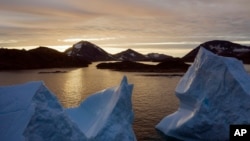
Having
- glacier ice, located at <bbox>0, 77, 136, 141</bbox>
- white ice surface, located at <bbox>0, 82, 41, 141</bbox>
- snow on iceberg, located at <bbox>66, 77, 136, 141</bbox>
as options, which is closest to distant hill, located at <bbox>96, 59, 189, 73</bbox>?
snow on iceberg, located at <bbox>66, 77, 136, 141</bbox>

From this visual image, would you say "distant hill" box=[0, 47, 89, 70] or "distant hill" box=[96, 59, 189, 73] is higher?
"distant hill" box=[0, 47, 89, 70]

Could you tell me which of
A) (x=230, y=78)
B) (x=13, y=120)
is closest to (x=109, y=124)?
(x=13, y=120)

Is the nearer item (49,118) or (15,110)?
(15,110)

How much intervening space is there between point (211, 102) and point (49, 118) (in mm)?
11152

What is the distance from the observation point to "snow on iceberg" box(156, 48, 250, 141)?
19.0 metres

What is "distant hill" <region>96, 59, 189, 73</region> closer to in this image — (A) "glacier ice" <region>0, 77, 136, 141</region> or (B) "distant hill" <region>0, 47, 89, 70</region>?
(B) "distant hill" <region>0, 47, 89, 70</region>

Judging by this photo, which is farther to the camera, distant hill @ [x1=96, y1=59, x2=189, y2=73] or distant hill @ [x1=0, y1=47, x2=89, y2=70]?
distant hill @ [x1=0, y1=47, x2=89, y2=70]

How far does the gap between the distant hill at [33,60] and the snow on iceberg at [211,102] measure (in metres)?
95.3

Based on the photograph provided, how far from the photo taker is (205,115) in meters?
19.3

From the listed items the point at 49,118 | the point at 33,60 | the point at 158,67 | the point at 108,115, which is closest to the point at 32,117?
the point at 49,118

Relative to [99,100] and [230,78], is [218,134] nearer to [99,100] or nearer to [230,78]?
[230,78]

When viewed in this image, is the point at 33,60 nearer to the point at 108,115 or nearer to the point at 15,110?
the point at 108,115

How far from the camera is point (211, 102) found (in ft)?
64.8

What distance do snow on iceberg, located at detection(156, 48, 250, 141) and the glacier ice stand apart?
219 inches
